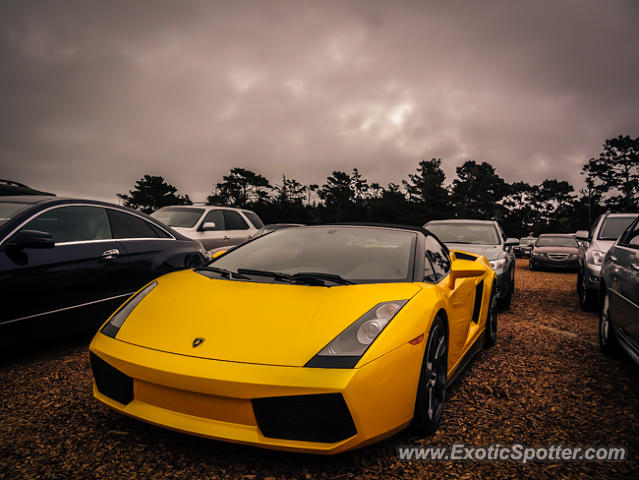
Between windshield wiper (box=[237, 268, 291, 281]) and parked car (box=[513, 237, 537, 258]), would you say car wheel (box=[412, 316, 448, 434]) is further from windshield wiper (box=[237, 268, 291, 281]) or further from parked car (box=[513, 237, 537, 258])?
parked car (box=[513, 237, 537, 258])

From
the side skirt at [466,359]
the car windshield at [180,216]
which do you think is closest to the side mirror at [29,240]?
the side skirt at [466,359]

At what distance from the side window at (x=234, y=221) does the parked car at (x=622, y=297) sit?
24.8ft

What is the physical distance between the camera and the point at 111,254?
394cm

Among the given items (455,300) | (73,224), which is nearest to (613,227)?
(455,300)

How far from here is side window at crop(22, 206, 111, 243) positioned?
3561 mm

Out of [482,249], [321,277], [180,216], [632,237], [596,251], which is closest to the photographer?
[321,277]

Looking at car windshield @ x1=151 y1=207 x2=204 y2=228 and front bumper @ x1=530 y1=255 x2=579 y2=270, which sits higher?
car windshield @ x1=151 y1=207 x2=204 y2=228

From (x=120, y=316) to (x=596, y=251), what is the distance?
668 centimetres

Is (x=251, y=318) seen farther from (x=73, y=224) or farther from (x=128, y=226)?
(x=128, y=226)

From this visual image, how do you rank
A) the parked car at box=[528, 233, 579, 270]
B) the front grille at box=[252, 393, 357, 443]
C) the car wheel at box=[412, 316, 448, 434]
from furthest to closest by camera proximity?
the parked car at box=[528, 233, 579, 270], the car wheel at box=[412, 316, 448, 434], the front grille at box=[252, 393, 357, 443]

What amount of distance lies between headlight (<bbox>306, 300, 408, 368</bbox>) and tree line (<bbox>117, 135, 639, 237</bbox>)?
59451 mm

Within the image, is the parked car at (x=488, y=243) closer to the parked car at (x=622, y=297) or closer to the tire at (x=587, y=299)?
the tire at (x=587, y=299)

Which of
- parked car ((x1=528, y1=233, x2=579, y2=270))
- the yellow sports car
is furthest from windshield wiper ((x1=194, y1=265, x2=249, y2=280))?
parked car ((x1=528, y1=233, x2=579, y2=270))

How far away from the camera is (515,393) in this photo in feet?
10.0
